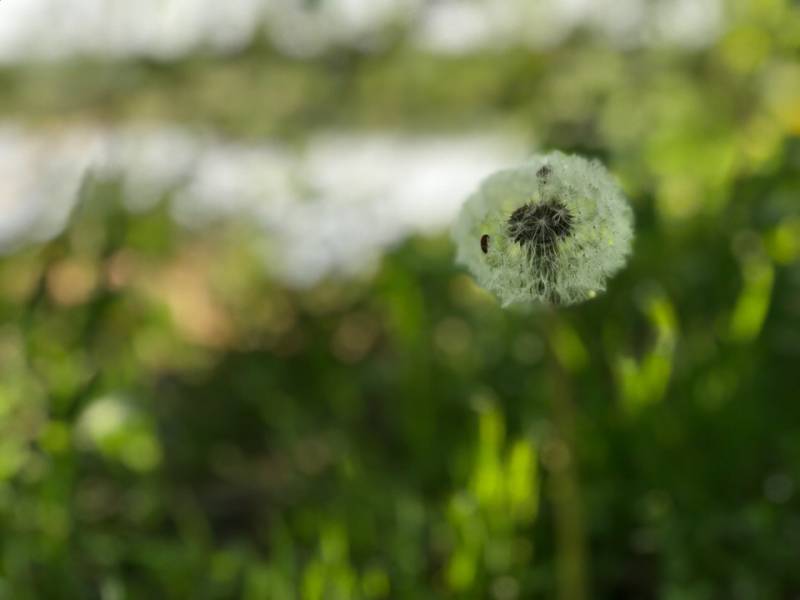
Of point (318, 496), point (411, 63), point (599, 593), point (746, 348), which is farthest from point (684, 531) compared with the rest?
point (411, 63)

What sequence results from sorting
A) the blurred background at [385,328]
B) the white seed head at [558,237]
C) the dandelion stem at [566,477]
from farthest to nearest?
the blurred background at [385,328] → the dandelion stem at [566,477] → the white seed head at [558,237]

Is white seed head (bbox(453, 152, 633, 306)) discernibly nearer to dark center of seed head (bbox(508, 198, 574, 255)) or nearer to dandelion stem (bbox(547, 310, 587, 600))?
dark center of seed head (bbox(508, 198, 574, 255))

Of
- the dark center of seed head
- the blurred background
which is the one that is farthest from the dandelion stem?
the dark center of seed head

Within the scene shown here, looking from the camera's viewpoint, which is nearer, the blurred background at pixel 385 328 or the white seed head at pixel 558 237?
the white seed head at pixel 558 237

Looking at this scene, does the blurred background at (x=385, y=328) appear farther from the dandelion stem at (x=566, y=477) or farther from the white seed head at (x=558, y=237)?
the white seed head at (x=558, y=237)

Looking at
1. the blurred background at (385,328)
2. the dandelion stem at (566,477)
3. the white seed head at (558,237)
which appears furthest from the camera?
the blurred background at (385,328)

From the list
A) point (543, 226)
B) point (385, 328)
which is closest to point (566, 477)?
point (543, 226)

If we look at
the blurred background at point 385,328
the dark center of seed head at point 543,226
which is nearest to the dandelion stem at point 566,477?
the blurred background at point 385,328
